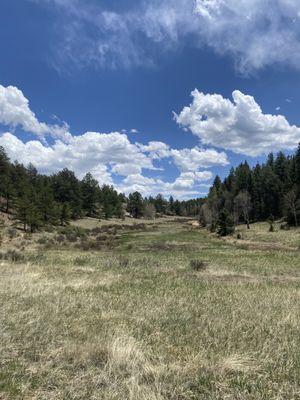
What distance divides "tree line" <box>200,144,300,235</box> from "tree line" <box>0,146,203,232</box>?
33644 millimetres

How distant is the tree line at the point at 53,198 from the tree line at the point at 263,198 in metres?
33.6

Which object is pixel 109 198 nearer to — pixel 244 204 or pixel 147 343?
pixel 244 204

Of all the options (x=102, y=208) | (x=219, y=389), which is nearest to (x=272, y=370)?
(x=219, y=389)

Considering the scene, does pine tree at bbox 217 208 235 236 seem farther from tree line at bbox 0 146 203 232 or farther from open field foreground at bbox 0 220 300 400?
open field foreground at bbox 0 220 300 400

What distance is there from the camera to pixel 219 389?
17.7 feet

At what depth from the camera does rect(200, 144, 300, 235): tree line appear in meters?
72.5

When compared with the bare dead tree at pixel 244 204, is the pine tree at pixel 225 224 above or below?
below

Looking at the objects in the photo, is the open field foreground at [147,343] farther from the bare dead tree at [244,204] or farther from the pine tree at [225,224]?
the bare dead tree at [244,204]

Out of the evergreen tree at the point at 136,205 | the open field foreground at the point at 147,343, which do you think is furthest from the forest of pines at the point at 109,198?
the open field foreground at the point at 147,343

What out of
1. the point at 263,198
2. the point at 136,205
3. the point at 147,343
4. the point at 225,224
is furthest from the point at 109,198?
the point at 147,343

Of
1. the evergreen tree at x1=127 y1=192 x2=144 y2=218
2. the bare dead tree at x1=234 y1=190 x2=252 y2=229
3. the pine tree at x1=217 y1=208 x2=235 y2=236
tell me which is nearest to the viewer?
the pine tree at x1=217 y1=208 x2=235 y2=236

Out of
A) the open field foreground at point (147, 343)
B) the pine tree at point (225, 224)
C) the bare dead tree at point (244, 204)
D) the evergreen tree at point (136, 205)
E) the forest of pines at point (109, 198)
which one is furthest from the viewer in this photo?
the evergreen tree at point (136, 205)

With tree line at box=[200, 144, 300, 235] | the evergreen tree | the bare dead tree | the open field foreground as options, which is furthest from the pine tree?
the evergreen tree

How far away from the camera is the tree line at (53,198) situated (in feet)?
225
